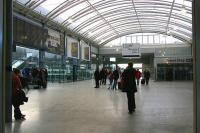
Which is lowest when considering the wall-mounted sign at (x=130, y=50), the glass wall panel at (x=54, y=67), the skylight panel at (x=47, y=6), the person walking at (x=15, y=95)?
the person walking at (x=15, y=95)

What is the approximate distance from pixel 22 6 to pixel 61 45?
11.8 meters

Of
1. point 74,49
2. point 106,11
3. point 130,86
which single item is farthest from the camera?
point 74,49

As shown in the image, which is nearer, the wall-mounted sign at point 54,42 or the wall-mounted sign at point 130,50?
the wall-mounted sign at point 54,42

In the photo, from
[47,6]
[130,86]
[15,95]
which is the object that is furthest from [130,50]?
[15,95]

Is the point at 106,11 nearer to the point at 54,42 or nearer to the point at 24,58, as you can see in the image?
the point at 54,42

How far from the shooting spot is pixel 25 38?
90.8 ft

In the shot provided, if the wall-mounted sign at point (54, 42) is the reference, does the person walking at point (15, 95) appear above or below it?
below

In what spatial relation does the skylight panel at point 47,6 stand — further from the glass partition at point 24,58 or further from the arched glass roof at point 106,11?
the glass partition at point 24,58

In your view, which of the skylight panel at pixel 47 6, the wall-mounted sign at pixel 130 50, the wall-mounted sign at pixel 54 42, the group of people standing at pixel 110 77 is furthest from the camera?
the wall-mounted sign at pixel 130 50

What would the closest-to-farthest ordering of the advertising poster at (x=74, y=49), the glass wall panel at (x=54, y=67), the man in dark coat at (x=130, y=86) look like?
1. the man in dark coat at (x=130, y=86)
2. the glass wall panel at (x=54, y=67)
3. the advertising poster at (x=74, y=49)

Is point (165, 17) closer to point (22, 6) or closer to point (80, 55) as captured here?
point (80, 55)
